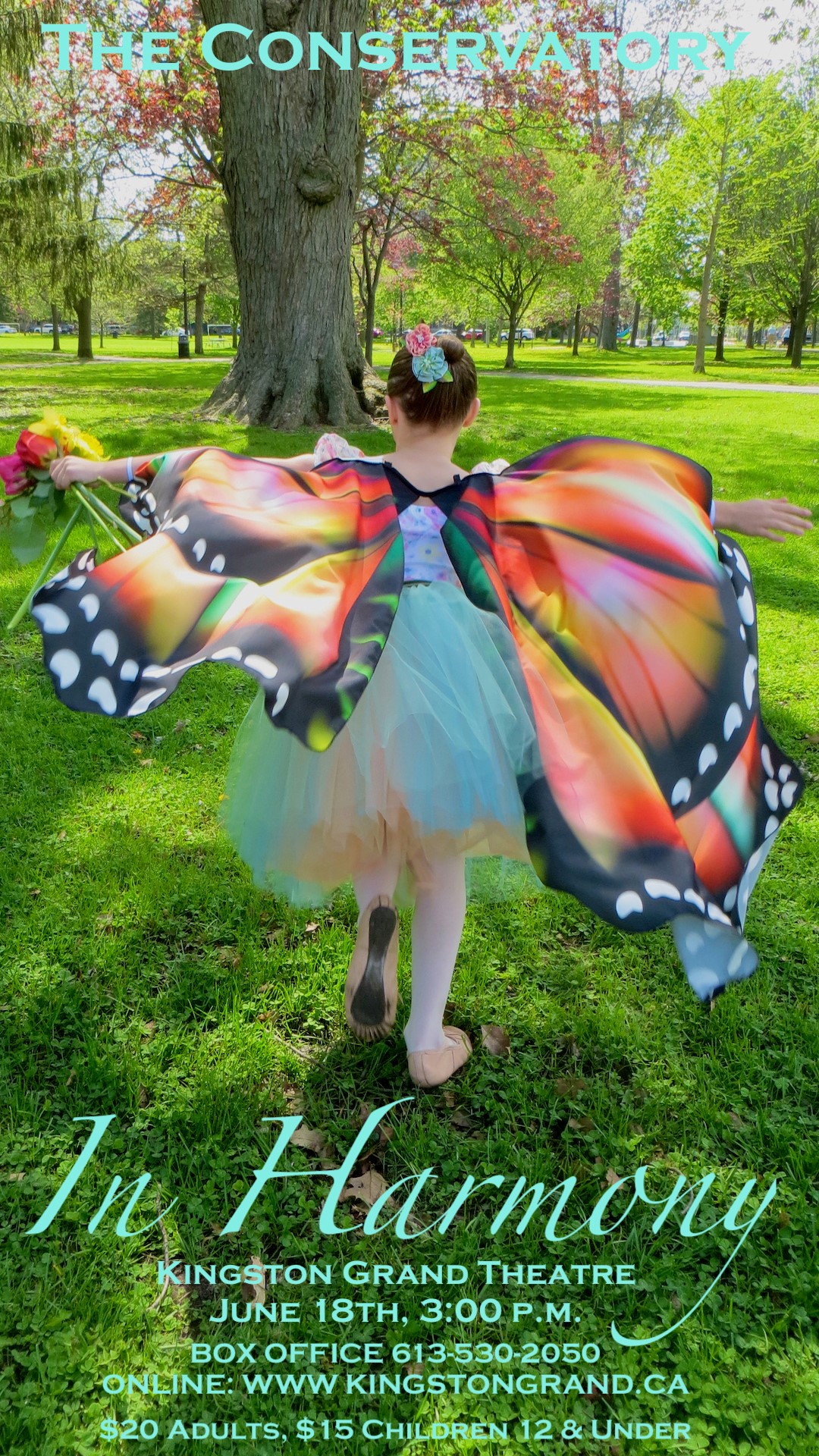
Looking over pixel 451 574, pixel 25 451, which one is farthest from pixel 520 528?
pixel 25 451

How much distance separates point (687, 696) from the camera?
2264 millimetres

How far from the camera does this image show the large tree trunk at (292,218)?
9070 millimetres

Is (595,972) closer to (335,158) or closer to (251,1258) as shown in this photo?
(251,1258)

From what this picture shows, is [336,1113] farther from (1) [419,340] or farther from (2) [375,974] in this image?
(1) [419,340]

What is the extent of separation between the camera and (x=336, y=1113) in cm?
248

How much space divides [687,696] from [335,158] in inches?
359

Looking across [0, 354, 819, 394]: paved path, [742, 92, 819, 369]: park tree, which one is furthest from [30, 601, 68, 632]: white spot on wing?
[742, 92, 819, 369]: park tree

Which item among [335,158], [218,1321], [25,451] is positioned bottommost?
[218,1321]

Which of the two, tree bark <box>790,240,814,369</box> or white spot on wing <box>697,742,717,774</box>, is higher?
tree bark <box>790,240,814,369</box>

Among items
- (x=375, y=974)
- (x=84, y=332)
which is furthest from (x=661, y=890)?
(x=84, y=332)

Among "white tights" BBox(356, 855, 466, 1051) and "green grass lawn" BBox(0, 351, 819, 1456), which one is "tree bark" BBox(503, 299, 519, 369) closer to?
"green grass lawn" BBox(0, 351, 819, 1456)

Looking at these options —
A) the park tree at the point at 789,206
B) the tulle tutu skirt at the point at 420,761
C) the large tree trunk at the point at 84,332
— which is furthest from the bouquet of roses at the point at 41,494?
the park tree at the point at 789,206

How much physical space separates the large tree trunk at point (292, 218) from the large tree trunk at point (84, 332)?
75.8 ft

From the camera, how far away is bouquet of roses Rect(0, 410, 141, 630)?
3.12m
